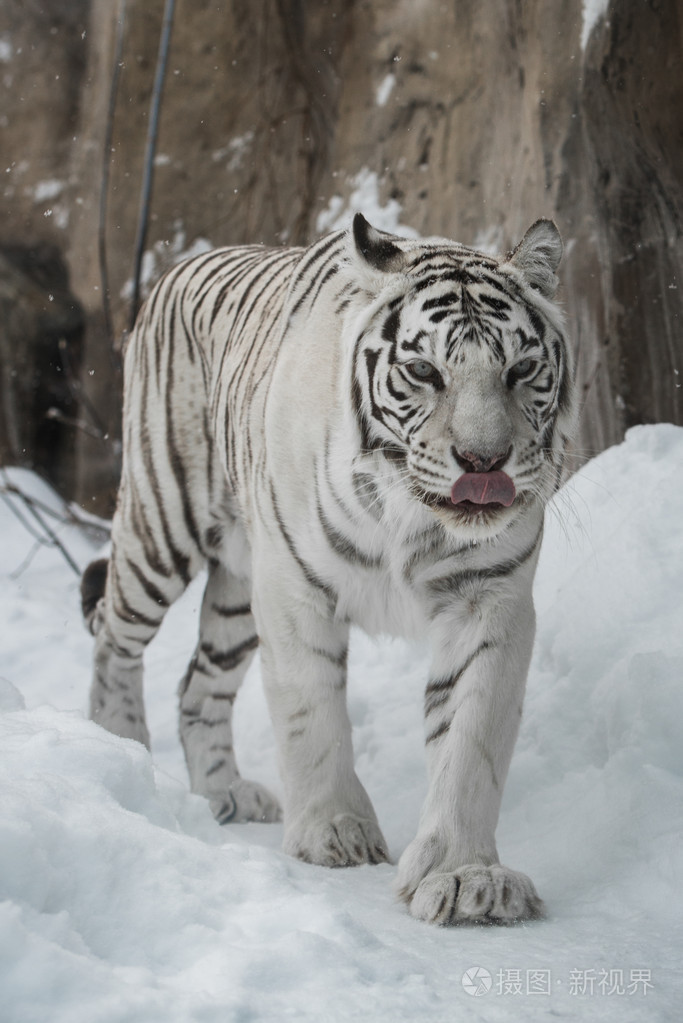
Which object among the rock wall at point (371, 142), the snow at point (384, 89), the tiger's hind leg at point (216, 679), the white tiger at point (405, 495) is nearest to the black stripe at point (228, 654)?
the tiger's hind leg at point (216, 679)

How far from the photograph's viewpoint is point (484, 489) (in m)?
2.00

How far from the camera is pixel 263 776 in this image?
12.0 feet

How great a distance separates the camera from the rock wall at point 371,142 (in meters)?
3.80

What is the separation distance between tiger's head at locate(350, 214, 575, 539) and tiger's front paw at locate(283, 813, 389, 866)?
2.43 feet

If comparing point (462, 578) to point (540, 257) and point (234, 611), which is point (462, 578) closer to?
point (540, 257)

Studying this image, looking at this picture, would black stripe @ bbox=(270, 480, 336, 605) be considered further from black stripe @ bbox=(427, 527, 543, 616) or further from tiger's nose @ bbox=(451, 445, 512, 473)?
tiger's nose @ bbox=(451, 445, 512, 473)

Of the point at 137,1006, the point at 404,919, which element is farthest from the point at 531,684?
the point at 137,1006

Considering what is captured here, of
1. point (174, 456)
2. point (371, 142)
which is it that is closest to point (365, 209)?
point (371, 142)

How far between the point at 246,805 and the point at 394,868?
3.24ft

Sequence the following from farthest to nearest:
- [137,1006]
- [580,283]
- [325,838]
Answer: [580,283], [325,838], [137,1006]

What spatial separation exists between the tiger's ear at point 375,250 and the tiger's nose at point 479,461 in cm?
46

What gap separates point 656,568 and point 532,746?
59 centimetres

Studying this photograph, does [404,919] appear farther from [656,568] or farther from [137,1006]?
[656,568]

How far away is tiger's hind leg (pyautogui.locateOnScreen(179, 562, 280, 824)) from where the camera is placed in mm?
3416
